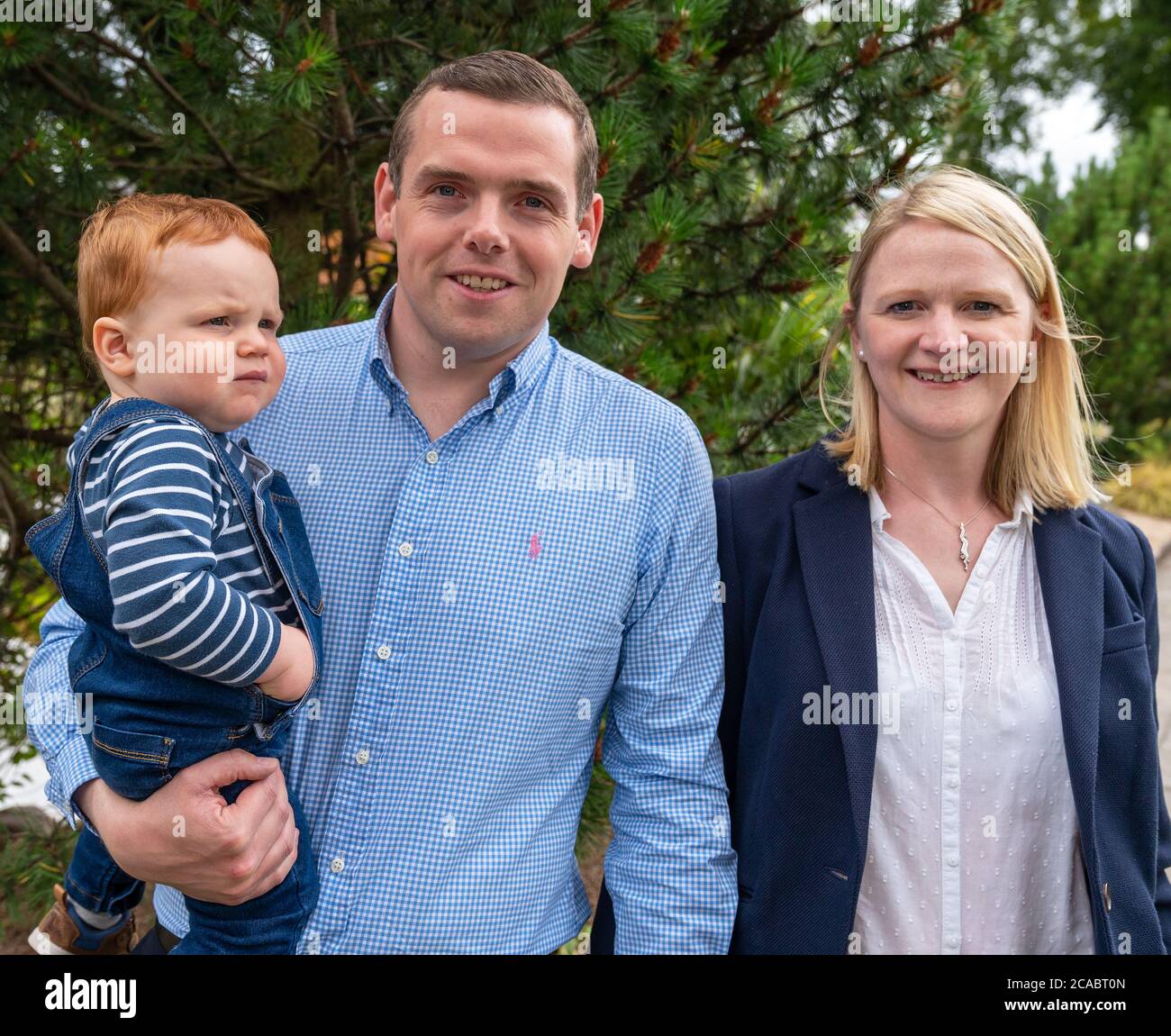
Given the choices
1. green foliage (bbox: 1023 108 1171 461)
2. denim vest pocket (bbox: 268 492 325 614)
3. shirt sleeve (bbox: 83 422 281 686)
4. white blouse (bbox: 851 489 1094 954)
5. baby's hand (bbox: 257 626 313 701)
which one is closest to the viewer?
shirt sleeve (bbox: 83 422 281 686)

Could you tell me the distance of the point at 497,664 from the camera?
2.01 meters

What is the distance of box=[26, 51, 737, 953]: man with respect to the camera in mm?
1982

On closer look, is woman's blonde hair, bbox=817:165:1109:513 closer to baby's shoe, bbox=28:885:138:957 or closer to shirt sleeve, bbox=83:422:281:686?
shirt sleeve, bbox=83:422:281:686

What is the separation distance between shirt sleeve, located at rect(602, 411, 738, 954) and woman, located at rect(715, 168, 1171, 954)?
0.14 metres

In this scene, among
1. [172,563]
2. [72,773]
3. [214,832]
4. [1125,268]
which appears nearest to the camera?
[172,563]

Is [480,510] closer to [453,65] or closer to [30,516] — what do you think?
[453,65]

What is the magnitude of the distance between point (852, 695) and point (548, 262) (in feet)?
3.29

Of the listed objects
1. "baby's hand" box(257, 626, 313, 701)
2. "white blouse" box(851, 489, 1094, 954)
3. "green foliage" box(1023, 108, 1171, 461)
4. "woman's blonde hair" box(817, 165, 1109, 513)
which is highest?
"green foliage" box(1023, 108, 1171, 461)

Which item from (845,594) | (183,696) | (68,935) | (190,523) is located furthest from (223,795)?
(845,594)

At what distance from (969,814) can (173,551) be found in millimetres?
1551

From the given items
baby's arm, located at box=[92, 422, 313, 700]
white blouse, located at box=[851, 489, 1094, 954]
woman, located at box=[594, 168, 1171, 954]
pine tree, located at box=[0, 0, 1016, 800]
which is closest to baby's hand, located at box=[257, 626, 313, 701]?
baby's arm, located at box=[92, 422, 313, 700]

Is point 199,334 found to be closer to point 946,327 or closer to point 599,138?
point 599,138
